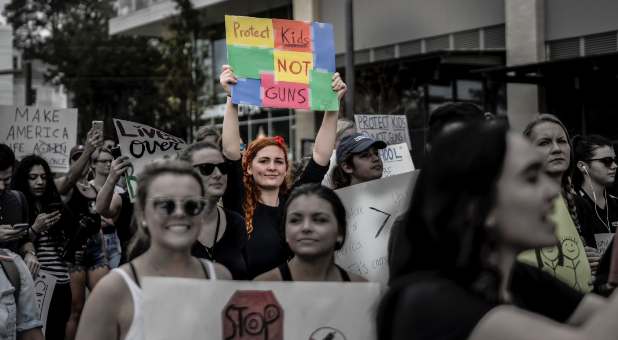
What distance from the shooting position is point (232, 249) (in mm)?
4777

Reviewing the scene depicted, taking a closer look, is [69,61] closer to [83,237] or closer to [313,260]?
[83,237]

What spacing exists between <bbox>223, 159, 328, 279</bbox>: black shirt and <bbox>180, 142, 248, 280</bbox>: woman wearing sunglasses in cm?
6

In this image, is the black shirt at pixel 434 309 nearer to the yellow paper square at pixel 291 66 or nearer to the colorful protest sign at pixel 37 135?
the yellow paper square at pixel 291 66

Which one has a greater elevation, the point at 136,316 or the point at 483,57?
the point at 483,57

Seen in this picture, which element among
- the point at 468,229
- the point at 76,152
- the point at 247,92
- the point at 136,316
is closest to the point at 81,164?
the point at 76,152

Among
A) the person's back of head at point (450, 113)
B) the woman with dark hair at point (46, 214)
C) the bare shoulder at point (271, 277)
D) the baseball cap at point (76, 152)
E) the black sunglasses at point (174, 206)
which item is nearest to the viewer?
the black sunglasses at point (174, 206)

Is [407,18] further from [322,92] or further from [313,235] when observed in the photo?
[313,235]

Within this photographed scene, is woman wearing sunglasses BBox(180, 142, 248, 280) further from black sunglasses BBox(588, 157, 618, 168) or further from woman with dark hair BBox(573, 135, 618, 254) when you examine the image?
black sunglasses BBox(588, 157, 618, 168)

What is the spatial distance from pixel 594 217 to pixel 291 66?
2163mm

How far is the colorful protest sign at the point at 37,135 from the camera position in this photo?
10094 millimetres

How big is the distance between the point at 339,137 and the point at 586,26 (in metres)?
12.4

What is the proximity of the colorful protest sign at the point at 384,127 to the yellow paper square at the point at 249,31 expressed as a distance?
9.53 feet

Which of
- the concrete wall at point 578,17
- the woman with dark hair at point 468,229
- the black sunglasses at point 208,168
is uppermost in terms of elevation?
the concrete wall at point 578,17

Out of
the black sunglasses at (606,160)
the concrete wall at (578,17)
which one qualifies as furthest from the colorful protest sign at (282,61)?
the concrete wall at (578,17)
